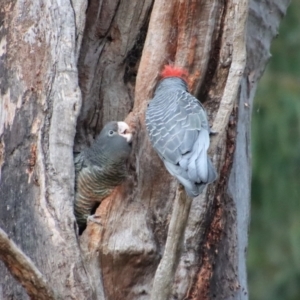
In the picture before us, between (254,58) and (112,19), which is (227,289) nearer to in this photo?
(254,58)

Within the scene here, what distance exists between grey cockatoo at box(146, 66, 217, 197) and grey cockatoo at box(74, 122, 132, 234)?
0.25m

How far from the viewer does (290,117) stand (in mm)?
9891

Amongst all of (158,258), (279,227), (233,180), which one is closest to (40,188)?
(158,258)

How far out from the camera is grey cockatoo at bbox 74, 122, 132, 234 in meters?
4.80

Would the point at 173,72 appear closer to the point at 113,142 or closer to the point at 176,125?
the point at 176,125

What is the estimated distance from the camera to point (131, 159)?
16.4 ft

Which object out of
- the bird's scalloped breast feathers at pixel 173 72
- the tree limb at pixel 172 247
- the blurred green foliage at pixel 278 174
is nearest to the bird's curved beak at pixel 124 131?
the bird's scalloped breast feathers at pixel 173 72

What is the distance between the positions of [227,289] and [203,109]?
3.29ft

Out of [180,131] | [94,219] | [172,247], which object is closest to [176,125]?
[180,131]

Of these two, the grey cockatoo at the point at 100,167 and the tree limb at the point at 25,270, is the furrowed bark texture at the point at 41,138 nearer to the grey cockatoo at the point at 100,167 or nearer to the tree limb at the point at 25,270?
the grey cockatoo at the point at 100,167

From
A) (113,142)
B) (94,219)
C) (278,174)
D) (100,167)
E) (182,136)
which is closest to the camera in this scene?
(182,136)

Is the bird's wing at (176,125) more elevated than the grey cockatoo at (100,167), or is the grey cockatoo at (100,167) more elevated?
the bird's wing at (176,125)

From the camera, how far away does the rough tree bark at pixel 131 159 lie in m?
4.42

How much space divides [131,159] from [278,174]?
5.53m
